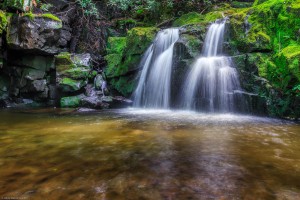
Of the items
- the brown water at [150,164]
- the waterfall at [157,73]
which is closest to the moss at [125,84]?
the waterfall at [157,73]

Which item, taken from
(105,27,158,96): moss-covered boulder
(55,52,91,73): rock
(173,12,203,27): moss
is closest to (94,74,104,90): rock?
(105,27,158,96): moss-covered boulder

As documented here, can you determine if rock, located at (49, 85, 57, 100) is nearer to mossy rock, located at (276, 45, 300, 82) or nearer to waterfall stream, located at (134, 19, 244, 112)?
waterfall stream, located at (134, 19, 244, 112)

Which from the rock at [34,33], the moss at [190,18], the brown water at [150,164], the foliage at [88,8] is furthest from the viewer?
the foliage at [88,8]

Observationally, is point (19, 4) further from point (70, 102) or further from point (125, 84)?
point (125, 84)

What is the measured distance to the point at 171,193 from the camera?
2.08m

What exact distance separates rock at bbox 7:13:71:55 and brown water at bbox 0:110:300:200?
21.0 feet

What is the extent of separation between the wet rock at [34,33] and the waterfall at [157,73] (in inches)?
167

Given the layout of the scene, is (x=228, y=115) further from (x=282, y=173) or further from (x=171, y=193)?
(x=171, y=193)

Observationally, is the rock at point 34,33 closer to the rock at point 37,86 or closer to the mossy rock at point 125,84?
the rock at point 37,86

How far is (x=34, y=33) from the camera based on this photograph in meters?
9.94

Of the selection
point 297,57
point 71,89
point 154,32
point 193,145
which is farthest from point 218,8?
point 193,145

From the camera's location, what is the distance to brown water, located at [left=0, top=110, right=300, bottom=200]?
83.3 inches

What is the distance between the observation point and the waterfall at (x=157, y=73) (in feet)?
30.3

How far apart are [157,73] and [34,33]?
559cm
